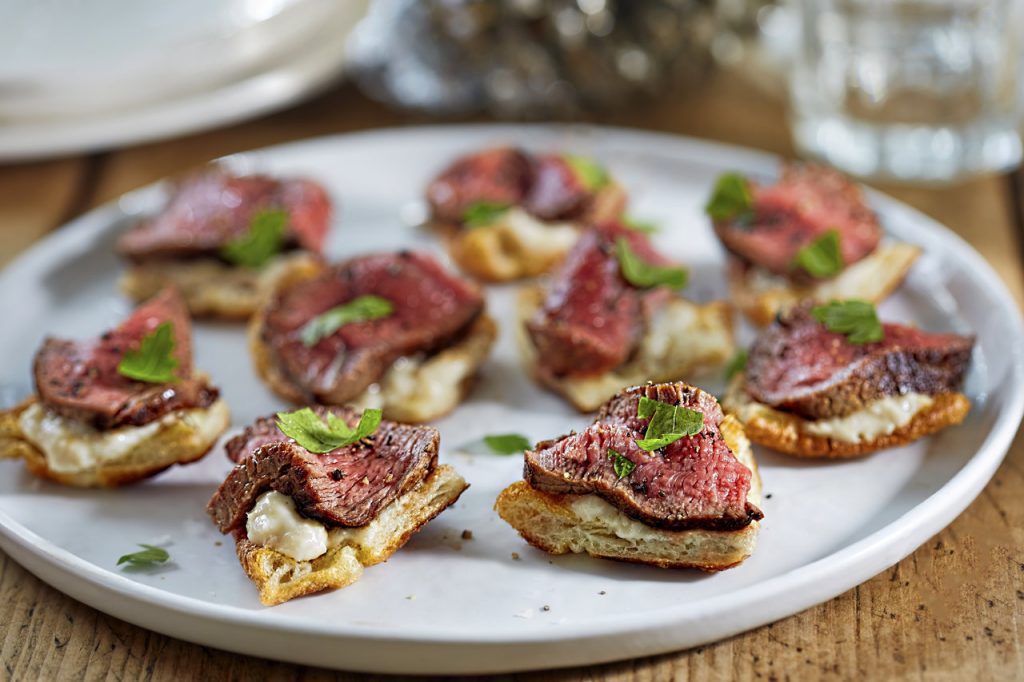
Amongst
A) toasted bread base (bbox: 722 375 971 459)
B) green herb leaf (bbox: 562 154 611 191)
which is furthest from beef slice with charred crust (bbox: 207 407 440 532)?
green herb leaf (bbox: 562 154 611 191)

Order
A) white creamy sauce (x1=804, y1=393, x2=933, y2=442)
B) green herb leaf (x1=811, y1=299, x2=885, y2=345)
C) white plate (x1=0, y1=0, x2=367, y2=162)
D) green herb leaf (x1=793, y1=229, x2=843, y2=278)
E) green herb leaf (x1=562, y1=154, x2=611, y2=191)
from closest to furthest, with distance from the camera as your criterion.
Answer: white creamy sauce (x1=804, y1=393, x2=933, y2=442) < green herb leaf (x1=811, y1=299, x2=885, y2=345) < green herb leaf (x1=793, y1=229, x2=843, y2=278) < green herb leaf (x1=562, y1=154, x2=611, y2=191) < white plate (x1=0, y1=0, x2=367, y2=162)

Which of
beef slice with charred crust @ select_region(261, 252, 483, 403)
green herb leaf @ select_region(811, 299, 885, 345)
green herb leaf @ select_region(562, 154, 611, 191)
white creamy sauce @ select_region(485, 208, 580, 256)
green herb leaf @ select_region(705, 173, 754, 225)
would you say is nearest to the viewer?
green herb leaf @ select_region(811, 299, 885, 345)

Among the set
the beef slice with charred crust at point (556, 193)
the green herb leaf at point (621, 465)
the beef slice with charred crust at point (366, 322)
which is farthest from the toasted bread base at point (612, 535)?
the beef slice with charred crust at point (556, 193)

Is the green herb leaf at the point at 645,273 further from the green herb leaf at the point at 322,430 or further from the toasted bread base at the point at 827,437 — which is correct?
the green herb leaf at the point at 322,430

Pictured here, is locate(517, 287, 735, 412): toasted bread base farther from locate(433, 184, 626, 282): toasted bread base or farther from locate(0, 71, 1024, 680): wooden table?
locate(0, 71, 1024, 680): wooden table

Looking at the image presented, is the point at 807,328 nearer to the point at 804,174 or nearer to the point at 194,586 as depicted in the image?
the point at 804,174

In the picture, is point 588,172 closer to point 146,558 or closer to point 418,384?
point 418,384
